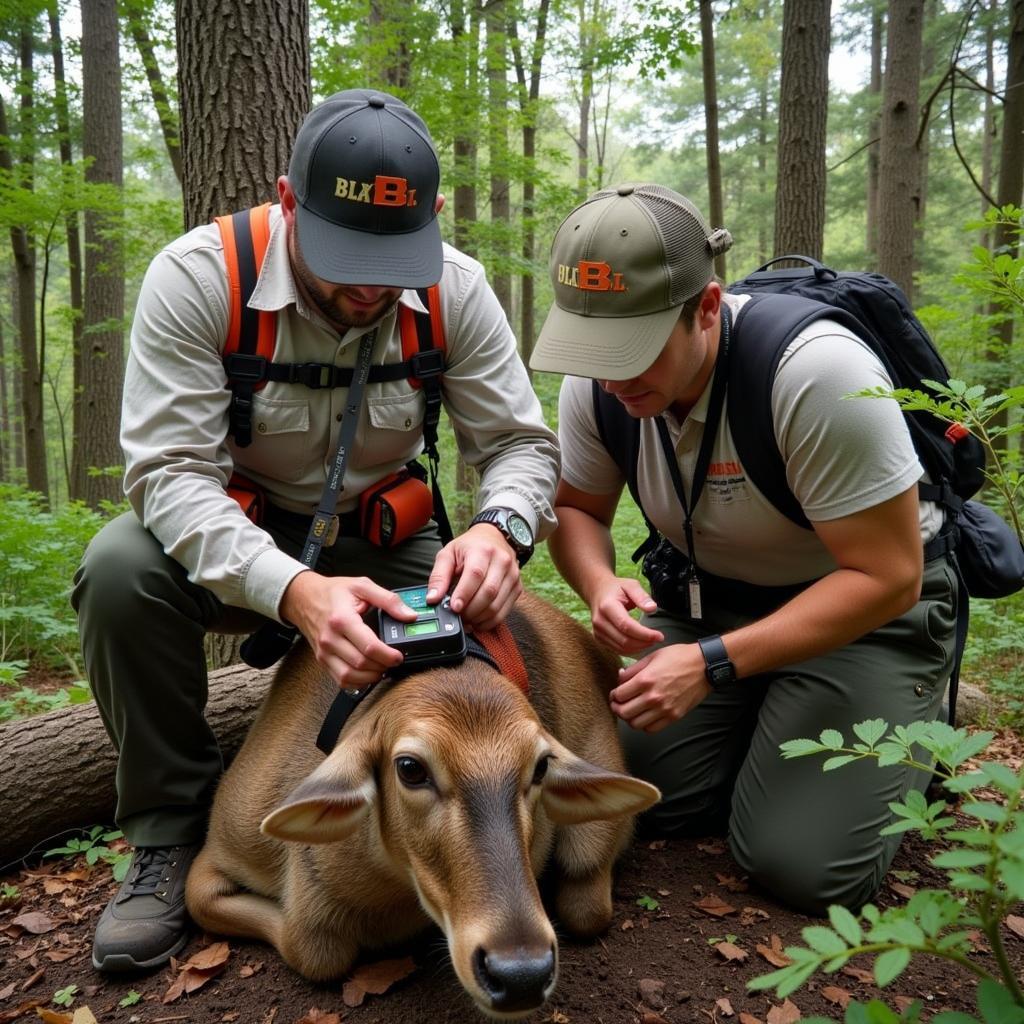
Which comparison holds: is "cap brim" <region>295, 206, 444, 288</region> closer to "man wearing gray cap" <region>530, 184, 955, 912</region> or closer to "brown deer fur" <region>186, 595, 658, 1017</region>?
"man wearing gray cap" <region>530, 184, 955, 912</region>

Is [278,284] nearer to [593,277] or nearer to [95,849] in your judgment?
[593,277]

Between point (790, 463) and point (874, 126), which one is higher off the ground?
point (874, 126)

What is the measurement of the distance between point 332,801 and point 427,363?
6.42ft

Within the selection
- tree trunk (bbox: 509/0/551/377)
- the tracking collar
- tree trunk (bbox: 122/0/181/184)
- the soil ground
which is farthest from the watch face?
tree trunk (bbox: 122/0/181/184)

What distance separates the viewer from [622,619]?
3.52m

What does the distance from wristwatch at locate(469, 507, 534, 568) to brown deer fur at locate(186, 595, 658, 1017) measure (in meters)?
0.43

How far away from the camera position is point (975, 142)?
31.4 meters

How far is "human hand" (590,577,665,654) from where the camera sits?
11.4 ft

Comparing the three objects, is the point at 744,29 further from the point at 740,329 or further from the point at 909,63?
the point at 740,329

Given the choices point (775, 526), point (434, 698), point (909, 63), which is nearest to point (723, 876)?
point (775, 526)

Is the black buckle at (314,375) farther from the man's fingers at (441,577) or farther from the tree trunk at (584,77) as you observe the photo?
the tree trunk at (584,77)

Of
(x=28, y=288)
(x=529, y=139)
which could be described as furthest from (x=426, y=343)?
(x=529, y=139)

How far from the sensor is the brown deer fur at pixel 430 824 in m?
2.35

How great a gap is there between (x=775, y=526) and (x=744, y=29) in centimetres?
2522
